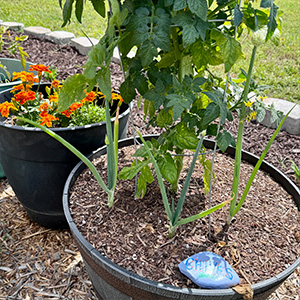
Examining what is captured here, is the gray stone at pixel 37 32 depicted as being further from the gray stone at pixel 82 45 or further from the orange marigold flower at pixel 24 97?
the orange marigold flower at pixel 24 97

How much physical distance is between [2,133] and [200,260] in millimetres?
1139

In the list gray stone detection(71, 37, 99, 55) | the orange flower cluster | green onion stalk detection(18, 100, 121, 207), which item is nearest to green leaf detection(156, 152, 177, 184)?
green onion stalk detection(18, 100, 121, 207)

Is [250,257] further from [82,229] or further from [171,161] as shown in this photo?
[82,229]

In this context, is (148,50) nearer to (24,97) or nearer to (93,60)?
(93,60)

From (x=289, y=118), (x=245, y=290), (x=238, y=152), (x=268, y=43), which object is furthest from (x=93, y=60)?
(x=268, y=43)

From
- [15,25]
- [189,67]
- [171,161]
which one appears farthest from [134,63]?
[15,25]

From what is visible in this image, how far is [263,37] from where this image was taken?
1077mm

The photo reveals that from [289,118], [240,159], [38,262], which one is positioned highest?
[240,159]

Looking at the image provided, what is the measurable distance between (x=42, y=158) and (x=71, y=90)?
65 cm

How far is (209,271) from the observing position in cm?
119

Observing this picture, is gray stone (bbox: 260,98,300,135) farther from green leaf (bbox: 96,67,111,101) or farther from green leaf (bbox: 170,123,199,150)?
green leaf (bbox: 96,67,111,101)

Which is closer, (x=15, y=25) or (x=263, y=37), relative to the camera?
(x=263, y=37)

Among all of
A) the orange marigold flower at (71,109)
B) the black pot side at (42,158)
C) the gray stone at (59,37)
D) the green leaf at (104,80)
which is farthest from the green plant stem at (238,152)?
the gray stone at (59,37)

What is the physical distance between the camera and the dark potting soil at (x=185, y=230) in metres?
1.30
